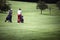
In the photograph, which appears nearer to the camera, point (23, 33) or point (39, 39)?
point (39, 39)

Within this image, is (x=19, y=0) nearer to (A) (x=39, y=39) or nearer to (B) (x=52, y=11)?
(B) (x=52, y=11)

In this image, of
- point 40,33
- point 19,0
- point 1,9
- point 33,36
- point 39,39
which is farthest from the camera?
point 19,0

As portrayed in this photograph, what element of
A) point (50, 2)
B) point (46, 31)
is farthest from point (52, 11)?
point (46, 31)

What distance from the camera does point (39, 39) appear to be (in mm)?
14289

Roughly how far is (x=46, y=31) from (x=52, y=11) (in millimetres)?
16163

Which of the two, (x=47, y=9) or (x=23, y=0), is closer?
(x=47, y=9)

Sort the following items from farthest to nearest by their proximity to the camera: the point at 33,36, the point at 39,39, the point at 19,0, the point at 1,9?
1. the point at 19,0
2. the point at 1,9
3. the point at 33,36
4. the point at 39,39

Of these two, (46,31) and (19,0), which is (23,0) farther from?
(46,31)

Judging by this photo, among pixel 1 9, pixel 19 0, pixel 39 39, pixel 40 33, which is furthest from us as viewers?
pixel 19 0

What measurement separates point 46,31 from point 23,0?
73.5 ft

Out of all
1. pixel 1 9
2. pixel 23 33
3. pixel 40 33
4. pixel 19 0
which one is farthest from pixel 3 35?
pixel 19 0

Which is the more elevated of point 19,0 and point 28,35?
A: point 19,0

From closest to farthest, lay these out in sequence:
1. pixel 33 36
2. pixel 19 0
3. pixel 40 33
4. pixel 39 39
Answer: pixel 39 39
pixel 33 36
pixel 40 33
pixel 19 0

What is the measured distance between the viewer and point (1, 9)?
3278 cm
